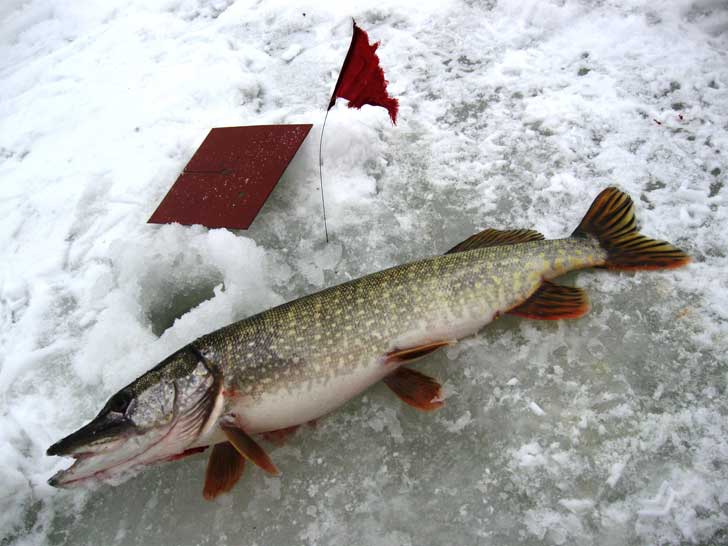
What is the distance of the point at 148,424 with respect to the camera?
1592 millimetres

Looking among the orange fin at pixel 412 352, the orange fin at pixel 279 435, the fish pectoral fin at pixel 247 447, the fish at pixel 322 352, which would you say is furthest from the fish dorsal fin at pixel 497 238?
the fish pectoral fin at pixel 247 447

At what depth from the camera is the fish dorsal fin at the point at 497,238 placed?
2.03m

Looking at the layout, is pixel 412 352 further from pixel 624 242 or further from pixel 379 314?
pixel 624 242

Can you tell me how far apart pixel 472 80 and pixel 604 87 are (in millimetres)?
718

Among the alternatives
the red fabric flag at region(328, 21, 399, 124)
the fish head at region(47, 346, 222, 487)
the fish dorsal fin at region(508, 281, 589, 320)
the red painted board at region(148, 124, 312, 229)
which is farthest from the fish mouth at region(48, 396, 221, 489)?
the red fabric flag at region(328, 21, 399, 124)

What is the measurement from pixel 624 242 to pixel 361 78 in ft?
4.22

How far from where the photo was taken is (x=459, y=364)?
187cm

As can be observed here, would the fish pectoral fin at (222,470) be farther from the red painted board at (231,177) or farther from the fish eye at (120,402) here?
the red painted board at (231,177)

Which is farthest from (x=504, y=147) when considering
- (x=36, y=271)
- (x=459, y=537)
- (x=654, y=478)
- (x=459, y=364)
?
(x=36, y=271)

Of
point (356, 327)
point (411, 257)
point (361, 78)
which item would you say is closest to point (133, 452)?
point (356, 327)

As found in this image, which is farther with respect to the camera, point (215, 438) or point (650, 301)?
point (650, 301)

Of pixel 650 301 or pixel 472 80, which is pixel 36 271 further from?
pixel 650 301

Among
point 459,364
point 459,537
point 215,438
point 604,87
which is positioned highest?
point 604,87

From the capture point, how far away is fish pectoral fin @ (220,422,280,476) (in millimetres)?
1578
